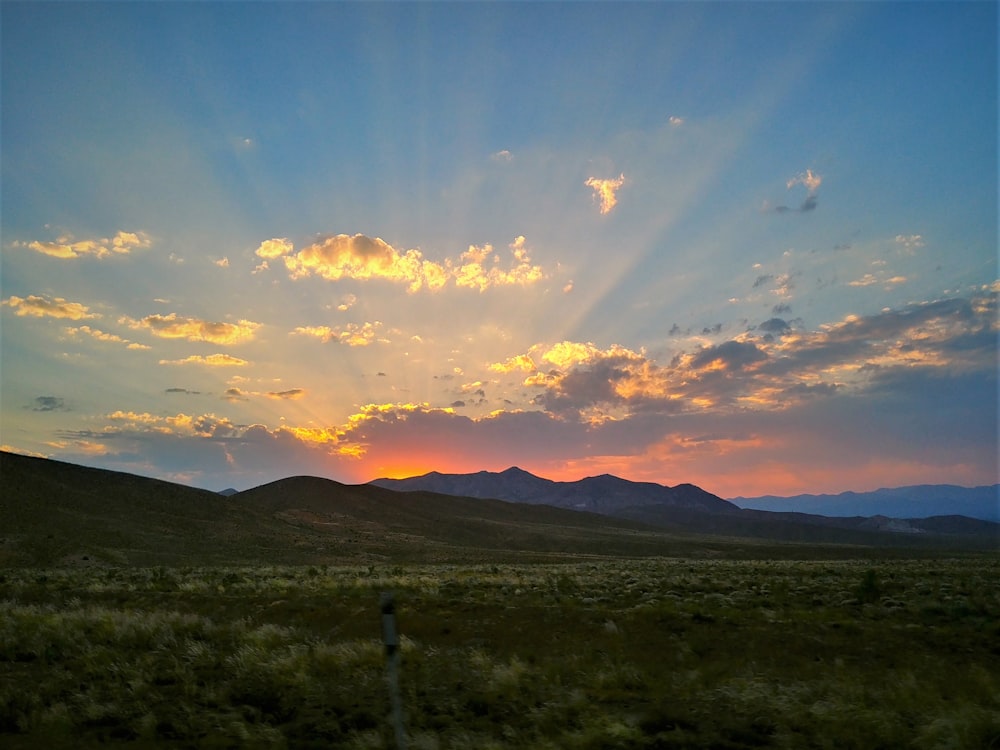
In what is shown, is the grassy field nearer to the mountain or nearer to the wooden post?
the wooden post

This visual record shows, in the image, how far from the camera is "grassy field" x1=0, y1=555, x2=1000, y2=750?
302 inches

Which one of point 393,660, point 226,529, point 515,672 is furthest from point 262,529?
point 393,660

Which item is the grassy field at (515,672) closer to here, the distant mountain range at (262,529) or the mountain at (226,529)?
the mountain at (226,529)

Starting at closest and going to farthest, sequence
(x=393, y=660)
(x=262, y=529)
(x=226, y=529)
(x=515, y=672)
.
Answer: (x=393, y=660)
(x=515, y=672)
(x=226, y=529)
(x=262, y=529)

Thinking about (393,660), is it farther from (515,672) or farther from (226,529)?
(226,529)

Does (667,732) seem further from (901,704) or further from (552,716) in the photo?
(901,704)

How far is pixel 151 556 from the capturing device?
46.5 metres

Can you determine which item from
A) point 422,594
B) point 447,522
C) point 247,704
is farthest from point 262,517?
point 247,704

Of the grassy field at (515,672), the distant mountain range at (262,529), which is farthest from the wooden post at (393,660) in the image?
the distant mountain range at (262,529)

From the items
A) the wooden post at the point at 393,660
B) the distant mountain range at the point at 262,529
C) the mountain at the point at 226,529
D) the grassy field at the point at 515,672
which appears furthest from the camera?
the distant mountain range at the point at 262,529

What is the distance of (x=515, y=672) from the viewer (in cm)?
1016

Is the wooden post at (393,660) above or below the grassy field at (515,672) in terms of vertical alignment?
above

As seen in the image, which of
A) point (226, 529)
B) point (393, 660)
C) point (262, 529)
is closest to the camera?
point (393, 660)

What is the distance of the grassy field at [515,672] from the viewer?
7.66m
